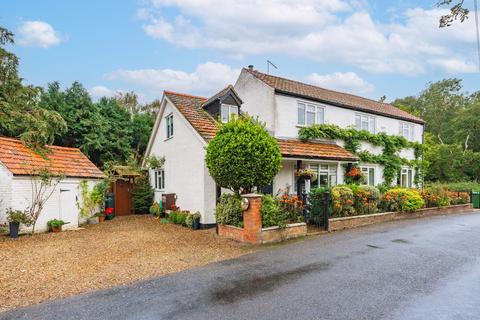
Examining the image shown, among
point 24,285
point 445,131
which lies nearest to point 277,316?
point 24,285

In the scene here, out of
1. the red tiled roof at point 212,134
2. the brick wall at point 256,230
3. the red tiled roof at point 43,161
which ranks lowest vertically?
the brick wall at point 256,230

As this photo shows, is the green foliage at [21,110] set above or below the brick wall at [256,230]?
above

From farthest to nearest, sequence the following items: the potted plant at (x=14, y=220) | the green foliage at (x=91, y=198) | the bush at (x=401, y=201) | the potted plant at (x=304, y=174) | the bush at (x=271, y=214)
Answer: the bush at (x=401, y=201) < the potted plant at (x=304, y=174) < the green foliage at (x=91, y=198) < the potted plant at (x=14, y=220) < the bush at (x=271, y=214)

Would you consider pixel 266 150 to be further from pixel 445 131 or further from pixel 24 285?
pixel 445 131

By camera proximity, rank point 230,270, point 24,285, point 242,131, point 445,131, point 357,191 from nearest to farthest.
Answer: point 24,285, point 230,270, point 242,131, point 357,191, point 445,131

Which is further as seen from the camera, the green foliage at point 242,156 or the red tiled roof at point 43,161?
the red tiled roof at point 43,161

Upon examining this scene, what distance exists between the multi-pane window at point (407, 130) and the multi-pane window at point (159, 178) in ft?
59.2

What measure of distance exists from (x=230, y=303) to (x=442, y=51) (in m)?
9.07

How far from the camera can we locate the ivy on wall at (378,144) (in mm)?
18452

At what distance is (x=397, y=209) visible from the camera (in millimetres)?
15766

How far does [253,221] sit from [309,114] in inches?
406

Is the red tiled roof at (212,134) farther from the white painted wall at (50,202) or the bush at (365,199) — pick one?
the white painted wall at (50,202)

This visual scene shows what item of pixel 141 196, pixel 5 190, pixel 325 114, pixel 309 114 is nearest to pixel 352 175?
pixel 325 114

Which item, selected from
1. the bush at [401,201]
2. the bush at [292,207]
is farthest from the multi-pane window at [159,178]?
the bush at [401,201]
